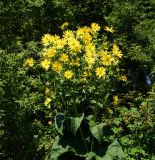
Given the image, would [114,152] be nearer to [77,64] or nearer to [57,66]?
[77,64]

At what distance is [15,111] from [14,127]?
1.11ft

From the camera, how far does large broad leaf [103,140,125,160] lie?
6199mm

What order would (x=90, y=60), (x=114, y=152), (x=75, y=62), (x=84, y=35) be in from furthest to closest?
(x=114, y=152) < (x=84, y=35) < (x=75, y=62) < (x=90, y=60)

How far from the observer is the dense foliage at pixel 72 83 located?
20.1ft

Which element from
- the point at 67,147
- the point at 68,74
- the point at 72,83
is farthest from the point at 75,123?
the point at 68,74

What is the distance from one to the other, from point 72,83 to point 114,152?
3.65 ft

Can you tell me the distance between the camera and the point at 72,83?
6102 millimetres

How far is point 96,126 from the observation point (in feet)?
20.1

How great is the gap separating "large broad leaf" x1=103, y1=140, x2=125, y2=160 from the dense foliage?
0.01m

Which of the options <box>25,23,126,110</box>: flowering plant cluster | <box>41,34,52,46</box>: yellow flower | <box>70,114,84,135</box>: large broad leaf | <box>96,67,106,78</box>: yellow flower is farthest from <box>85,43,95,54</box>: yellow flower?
<box>70,114,84,135</box>: large broad leaf

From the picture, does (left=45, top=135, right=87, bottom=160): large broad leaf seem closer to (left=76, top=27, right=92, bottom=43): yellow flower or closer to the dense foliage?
the dense foliage

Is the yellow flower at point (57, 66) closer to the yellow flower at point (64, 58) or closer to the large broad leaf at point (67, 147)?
the yellow flower at point (64, 58)

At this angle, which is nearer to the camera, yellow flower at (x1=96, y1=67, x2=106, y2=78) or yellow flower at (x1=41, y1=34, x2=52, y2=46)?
yellow flower at (x1=96, y1=67, x2=106, y2=78)

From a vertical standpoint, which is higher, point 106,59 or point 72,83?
point 106,59
